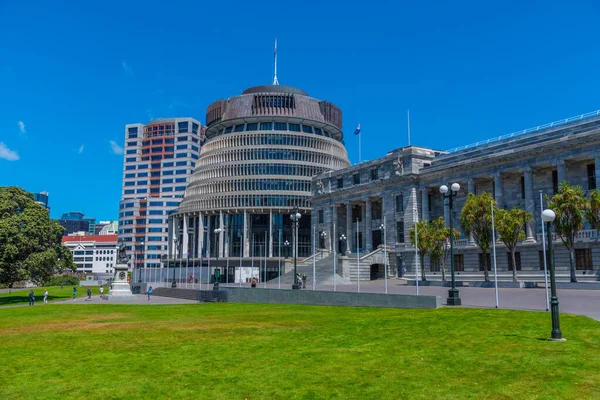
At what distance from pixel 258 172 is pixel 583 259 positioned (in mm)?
81296

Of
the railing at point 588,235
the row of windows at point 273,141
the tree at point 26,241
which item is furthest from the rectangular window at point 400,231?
the row of windows at point 273,141

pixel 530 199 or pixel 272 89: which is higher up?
pixel 272 89

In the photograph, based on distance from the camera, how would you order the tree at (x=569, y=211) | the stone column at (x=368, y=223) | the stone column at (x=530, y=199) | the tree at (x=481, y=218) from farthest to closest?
the stone column at (x=368, y=223), the stone column at (x=530, y=199), the tree at (x=481, y=218), the tree at (x=569, y=211)

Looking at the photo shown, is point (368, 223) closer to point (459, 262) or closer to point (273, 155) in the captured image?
point (459, 262)

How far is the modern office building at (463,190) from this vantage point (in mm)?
63312

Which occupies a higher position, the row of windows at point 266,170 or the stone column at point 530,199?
the row of windows at point 266,170

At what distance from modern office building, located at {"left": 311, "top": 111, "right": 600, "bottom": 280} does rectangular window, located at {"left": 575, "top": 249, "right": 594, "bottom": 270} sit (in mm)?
102

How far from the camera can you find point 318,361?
1691 centimetres

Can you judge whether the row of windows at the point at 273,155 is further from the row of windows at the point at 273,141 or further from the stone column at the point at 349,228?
the stone column at the point at 349,228

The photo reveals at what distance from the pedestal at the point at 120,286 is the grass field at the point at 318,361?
37.1m

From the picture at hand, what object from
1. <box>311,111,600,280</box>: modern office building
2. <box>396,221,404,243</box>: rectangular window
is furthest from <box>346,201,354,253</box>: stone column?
<box>396,221,404,243</box>: rectangular window

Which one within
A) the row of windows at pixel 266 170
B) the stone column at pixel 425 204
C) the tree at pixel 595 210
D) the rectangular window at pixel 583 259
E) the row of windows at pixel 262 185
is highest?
the row of windows at pixel 266 170

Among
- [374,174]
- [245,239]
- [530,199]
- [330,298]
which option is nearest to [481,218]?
[530,199]

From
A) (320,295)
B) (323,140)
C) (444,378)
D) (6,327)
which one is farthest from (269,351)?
(323,140)
